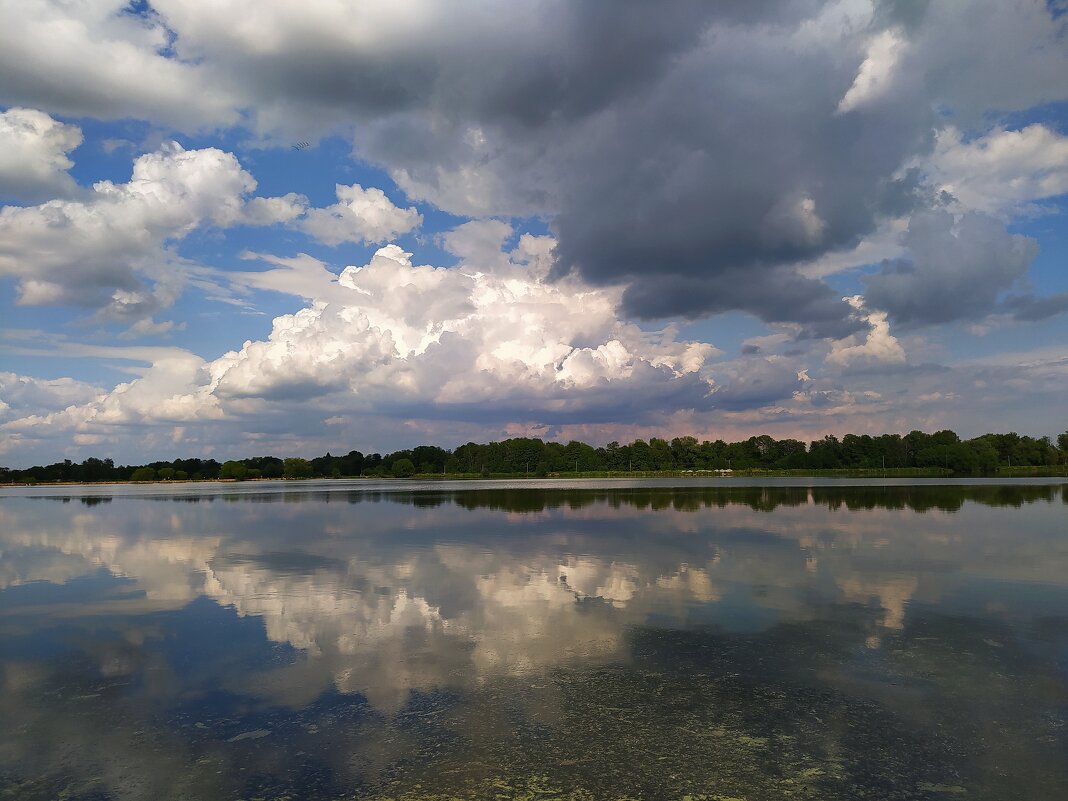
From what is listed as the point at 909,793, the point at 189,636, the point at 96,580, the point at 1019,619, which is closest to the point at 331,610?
the point at 189,636

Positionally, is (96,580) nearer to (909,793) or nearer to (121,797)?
(121,797)

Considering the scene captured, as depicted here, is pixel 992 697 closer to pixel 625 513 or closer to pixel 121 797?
pixel 121 797

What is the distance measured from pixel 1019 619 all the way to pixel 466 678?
13.7m

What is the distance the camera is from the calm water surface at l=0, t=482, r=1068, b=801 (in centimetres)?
867

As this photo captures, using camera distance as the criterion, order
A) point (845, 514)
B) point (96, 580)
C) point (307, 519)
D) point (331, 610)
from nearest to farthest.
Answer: point (331, 610) < point (96, 580) < point (845, 514) < point (307, 519)

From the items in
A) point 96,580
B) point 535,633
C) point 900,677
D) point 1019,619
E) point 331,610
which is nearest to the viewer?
point 900,677

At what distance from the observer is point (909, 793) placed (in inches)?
318

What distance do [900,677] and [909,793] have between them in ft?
15.8

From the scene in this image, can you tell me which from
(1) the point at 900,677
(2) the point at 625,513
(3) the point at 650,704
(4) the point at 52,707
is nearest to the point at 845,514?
(2) the point at 625,513

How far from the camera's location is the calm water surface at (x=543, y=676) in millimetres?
8672

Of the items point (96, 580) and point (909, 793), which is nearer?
point (909, 793)

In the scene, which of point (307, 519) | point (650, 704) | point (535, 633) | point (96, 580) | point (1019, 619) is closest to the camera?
point (650, 704)

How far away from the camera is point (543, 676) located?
12430 millimetres

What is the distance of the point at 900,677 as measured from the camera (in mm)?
12367
